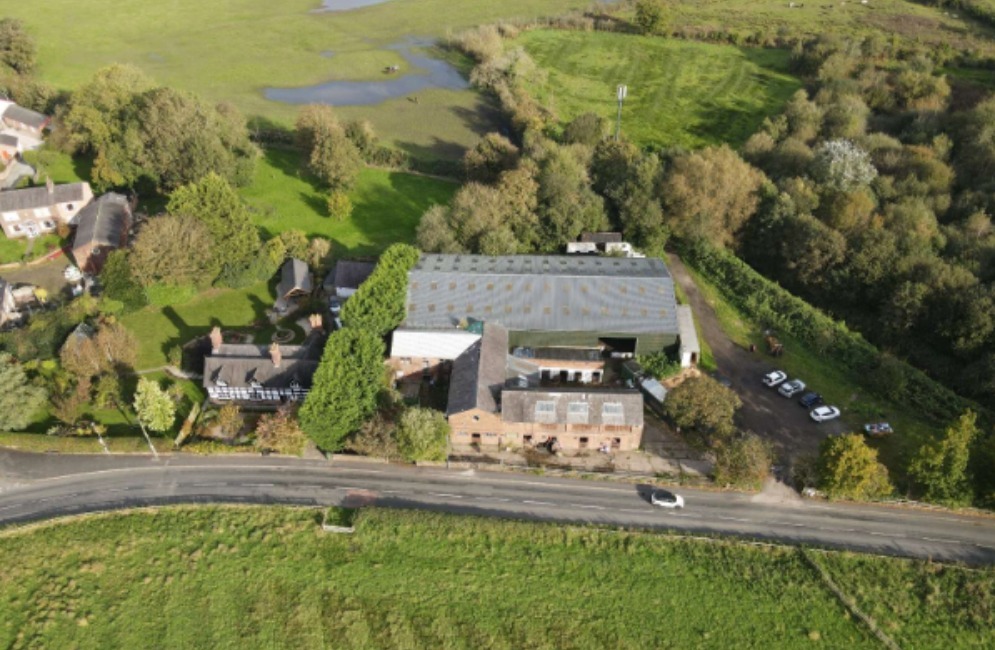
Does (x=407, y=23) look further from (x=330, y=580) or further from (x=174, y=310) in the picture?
(x=330, y=580)

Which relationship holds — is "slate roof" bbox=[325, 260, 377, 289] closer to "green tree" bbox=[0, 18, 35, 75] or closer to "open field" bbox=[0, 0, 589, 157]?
"open field" bbox=[0, 0, 589, 157]

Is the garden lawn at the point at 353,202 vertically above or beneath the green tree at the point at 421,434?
above

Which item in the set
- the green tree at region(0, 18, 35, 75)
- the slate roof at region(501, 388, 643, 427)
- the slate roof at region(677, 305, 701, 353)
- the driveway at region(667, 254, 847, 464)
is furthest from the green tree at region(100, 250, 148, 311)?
the green tree at region(0, 18, 35, 75)

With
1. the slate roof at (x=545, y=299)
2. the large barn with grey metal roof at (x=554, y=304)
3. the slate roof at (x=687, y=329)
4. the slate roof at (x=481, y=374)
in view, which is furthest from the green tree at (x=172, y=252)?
the slate roof at (x=687, y=329)

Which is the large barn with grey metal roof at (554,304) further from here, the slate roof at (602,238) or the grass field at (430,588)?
the grass field at (430,588)

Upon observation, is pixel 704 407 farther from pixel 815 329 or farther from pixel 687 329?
pixel 815 329

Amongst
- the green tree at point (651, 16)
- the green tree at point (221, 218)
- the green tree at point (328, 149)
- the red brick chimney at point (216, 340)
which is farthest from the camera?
the green tree at point (651, 16)
